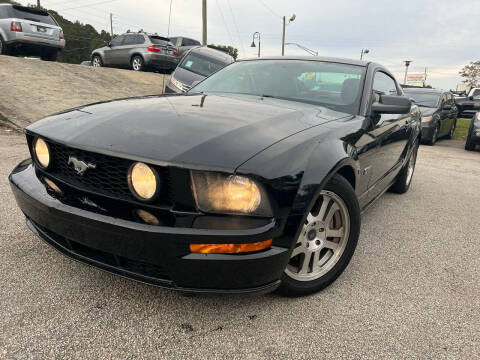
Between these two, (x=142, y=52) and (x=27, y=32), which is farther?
(x=142, y=52)

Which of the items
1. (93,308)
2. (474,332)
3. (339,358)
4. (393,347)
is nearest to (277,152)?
(339,358)

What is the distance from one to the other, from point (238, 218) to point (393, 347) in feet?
3.02

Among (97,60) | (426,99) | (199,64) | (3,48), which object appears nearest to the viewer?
(199,64)

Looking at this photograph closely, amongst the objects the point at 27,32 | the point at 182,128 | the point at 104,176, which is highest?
the point at 27,32

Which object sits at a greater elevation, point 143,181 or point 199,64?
point 199,64

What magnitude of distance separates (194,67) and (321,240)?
6964mm

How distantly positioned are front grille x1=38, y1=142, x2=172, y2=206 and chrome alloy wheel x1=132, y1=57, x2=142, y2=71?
1191 centimetres

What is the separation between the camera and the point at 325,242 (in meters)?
2.03

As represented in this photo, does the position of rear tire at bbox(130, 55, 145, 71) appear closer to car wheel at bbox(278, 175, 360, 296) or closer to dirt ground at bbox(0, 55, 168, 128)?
dirt ground at bbox(0, 55, 168, 128)

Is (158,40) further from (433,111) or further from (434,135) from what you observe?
(434,135)

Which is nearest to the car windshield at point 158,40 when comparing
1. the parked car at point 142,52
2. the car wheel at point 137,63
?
the parked car at point 142,52

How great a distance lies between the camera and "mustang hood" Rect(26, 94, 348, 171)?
1.50 m

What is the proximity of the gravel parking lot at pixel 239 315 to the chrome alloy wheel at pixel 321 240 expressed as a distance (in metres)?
0.15

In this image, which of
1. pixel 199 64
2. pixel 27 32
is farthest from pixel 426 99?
pixel 27 32
